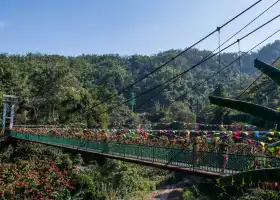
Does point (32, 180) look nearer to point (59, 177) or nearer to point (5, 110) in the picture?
point (59, 177)

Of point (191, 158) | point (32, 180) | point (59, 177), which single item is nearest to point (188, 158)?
point (191, 158)

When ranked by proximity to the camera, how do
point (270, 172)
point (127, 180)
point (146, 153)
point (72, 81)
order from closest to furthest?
1. point (270, 172)
2. point (146, 153)
3. point (127, 180)
4. point (72, 81)

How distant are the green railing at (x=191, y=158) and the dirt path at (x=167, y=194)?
6.53m

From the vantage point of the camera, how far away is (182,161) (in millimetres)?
6094

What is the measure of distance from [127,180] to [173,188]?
4.18m

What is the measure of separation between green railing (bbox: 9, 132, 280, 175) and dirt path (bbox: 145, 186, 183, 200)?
653 centimetres

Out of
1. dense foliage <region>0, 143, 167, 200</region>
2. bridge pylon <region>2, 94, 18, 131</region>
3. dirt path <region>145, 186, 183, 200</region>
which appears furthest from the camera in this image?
bridge pylon <region>2, 94, 18, 131</region>

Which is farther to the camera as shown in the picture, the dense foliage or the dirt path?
the dirt path

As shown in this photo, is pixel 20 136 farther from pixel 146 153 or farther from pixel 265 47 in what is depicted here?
pixel 265 47

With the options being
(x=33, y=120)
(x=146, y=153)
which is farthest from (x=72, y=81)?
(x=146, y=153)

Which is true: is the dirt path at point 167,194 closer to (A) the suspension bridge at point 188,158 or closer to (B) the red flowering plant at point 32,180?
(B) the red flowering plant at point 32,180

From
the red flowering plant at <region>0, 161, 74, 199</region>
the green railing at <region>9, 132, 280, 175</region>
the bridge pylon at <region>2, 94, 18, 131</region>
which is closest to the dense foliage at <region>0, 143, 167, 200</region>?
the red flowering plant at <region>0, 161, 74, 199</region>

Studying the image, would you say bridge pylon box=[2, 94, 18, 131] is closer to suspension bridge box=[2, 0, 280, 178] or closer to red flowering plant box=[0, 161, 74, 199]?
red flowering plant box=[0, 161, 74, 199]

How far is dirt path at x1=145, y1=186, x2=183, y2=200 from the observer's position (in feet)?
45.1
